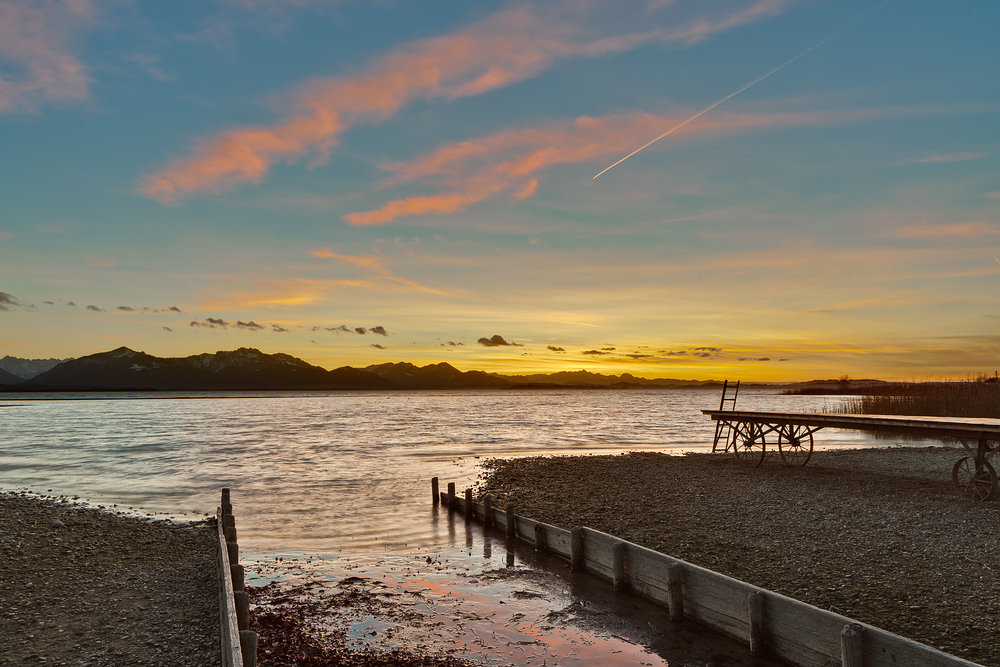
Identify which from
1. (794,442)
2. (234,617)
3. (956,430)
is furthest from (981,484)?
(234,617)

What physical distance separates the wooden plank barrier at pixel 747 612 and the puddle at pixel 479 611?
0.75ft

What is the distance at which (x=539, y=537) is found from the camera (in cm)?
1368

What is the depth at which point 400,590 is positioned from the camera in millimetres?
11469

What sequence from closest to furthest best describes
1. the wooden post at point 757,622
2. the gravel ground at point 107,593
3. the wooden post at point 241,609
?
1. the wooden post at point 757,622
2. the wooden post at point 241,609
3. the gravel ground at point 107,593

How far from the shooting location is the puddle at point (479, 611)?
8.54 metres

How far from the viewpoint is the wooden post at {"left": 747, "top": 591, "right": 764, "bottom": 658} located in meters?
7.87

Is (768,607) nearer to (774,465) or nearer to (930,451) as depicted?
(774,465)

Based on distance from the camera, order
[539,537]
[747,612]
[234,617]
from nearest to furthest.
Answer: [234,617], [747,612], [539,537]

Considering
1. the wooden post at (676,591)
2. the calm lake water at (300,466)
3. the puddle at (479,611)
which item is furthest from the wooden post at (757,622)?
the calm lake water at (300,466)

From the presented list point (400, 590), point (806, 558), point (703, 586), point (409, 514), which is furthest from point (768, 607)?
point (409, 514)

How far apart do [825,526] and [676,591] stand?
6.45 metres

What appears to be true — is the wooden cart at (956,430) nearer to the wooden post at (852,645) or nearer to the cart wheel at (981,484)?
the cart wheel at (981,484)

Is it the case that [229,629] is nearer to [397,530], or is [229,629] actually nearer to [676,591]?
[676,591]

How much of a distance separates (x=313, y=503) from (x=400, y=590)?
35.8 feet
